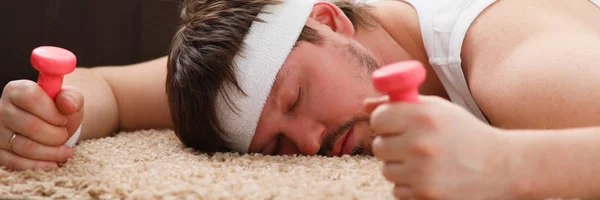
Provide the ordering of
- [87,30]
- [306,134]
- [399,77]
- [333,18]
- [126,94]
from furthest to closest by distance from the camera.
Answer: [87,30], [126,94], [333,18], [306,134], [399,77]

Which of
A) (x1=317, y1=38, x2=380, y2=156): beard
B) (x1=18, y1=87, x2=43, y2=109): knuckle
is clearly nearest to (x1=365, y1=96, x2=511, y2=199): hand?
(x1=317, y1=38, x2=380, y2=156): beard

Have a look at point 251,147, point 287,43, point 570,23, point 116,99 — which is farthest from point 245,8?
point 570,23

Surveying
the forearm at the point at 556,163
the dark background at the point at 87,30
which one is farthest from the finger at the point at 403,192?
the dark background at the point at 87,30

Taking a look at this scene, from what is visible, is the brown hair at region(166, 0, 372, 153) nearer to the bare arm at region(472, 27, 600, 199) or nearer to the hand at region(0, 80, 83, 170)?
the hand at region(0, 80, 83, 170)

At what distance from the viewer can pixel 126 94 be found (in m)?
1.31

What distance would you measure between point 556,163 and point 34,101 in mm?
609

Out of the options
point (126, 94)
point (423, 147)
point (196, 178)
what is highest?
Answer: point (423, 147)

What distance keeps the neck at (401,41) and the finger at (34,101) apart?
1.76 feet

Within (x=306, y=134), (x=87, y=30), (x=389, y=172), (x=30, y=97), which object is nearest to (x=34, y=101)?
(x=30, y=97)

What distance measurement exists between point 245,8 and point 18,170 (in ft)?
1.42

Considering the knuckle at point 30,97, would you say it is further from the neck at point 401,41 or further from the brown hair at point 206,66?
the neck at point 401,41

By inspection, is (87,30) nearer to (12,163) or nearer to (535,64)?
(12,163)

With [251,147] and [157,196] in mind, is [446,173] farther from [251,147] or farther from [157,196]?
[251,147]

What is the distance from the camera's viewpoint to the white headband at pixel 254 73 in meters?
0.93
